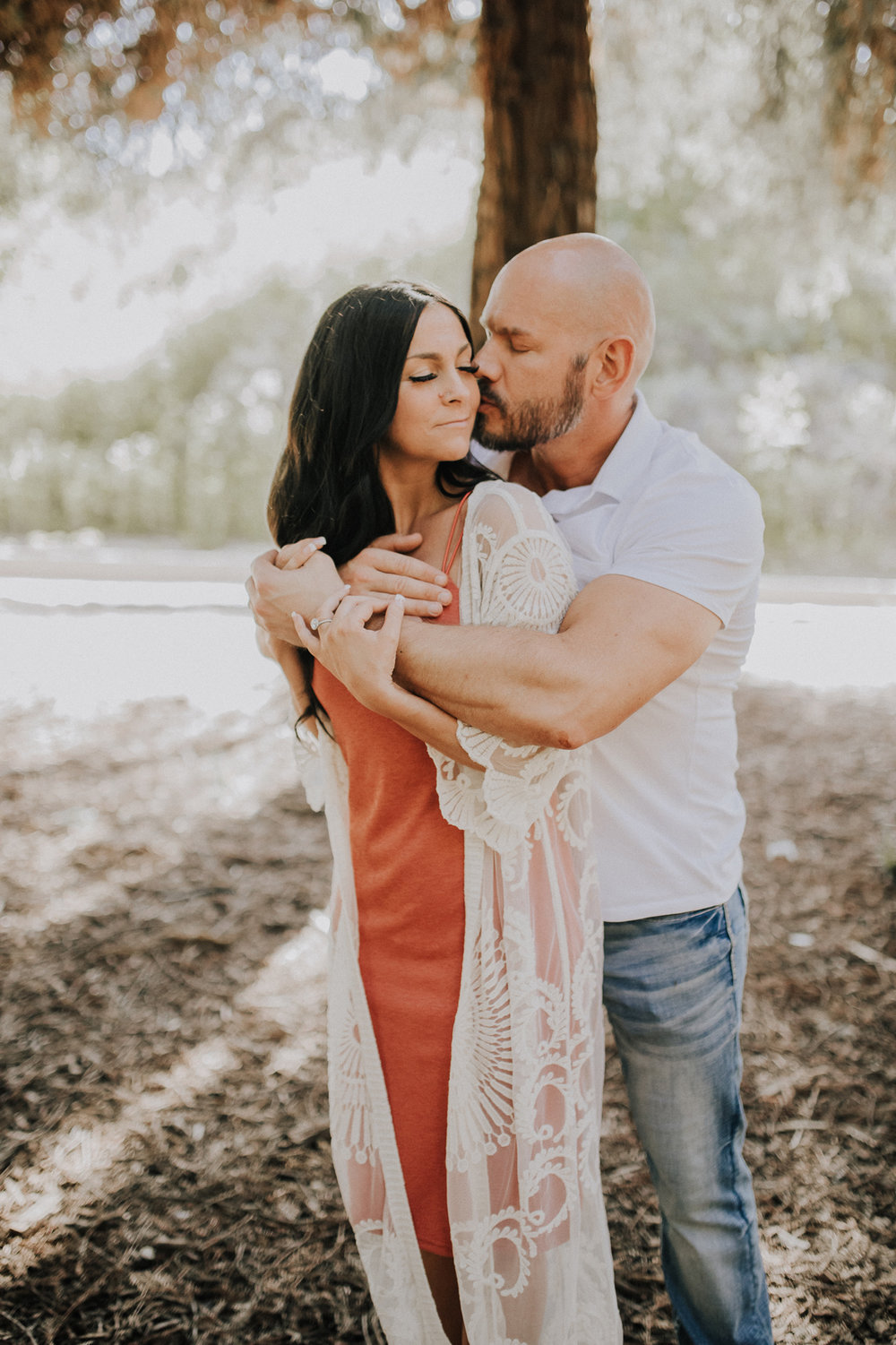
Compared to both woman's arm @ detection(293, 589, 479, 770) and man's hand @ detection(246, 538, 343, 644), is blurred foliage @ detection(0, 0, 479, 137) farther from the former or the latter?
woman's arm @ detection(293, 589, 479, 770)

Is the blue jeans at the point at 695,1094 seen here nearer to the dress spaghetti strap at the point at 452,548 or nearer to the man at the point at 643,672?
the man at the point at 643,672

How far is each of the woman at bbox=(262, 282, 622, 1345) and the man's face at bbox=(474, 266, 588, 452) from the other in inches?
6.4

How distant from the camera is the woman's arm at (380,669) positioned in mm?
1584

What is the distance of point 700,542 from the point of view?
1665 mm

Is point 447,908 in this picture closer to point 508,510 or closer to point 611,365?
point 508,510

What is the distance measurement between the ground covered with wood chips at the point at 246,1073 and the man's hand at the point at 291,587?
1706 millimetres

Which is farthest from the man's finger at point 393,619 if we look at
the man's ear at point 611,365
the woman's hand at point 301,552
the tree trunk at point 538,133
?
the tree trunk at point 538,133

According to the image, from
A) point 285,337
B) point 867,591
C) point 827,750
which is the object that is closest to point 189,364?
point 285,337

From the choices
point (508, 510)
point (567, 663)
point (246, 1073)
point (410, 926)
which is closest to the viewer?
point (567, 663)

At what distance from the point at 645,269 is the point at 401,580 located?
48.9ft

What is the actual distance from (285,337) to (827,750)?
12343 mm

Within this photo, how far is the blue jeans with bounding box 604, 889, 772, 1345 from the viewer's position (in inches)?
72.0

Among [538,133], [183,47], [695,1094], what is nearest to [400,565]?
[695,1094]

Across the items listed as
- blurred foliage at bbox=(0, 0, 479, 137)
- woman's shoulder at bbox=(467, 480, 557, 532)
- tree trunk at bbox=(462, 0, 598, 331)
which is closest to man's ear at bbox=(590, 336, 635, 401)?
woman's shoulder at bbox=(467, 480, 557, 532)
